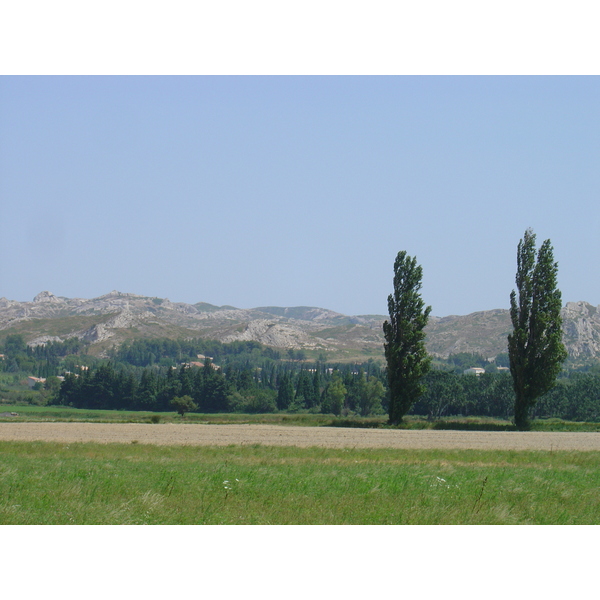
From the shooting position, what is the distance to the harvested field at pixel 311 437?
3522 cm

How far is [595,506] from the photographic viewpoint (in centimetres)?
1650

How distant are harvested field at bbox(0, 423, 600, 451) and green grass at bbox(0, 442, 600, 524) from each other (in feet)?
32.4

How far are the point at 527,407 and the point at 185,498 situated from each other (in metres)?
39.7

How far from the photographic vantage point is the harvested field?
35.2m

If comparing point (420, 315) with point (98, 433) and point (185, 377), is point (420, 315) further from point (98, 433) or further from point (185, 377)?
point (185, 377)

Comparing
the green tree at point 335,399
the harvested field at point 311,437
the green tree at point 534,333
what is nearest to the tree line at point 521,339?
the green tree at point 534,333

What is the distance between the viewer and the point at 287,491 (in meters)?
16.8

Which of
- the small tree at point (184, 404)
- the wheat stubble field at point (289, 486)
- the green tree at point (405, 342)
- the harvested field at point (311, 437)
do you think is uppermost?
the green tree at point (405, 342)

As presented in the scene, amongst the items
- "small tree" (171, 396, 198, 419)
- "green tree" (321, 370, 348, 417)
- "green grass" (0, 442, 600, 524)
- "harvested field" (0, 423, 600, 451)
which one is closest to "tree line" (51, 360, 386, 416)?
"green tree" (321, 370, 348, 417)

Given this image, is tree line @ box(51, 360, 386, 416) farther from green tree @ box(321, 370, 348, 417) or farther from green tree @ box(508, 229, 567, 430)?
green tree @ box(508, 229, 567, 430)

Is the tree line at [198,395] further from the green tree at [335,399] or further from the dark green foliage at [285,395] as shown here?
the dark green foliage at [285,395]

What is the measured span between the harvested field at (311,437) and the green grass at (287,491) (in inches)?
389

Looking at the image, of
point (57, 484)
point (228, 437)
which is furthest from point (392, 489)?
point (228, 437)

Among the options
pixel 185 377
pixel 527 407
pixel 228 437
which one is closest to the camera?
pixel 228 437
